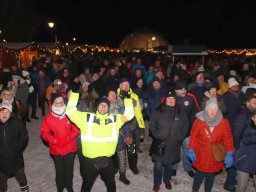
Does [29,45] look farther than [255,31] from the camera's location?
No

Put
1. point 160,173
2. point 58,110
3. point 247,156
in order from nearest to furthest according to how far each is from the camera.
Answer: point 247,156
point 58,110
point 160,173

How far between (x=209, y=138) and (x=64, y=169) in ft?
8.01

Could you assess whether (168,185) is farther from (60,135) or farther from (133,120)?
(60,135)

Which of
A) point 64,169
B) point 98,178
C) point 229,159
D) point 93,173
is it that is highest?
point 229,159

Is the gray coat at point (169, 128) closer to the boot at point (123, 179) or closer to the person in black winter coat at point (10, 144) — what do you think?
the boot at point (123, 179)

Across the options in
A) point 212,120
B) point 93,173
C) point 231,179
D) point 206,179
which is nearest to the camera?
point 93,173

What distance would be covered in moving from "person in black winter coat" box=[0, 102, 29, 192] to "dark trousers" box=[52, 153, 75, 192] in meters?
0.56

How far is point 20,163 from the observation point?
5.20 meters

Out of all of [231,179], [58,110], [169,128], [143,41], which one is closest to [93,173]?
[58,110]

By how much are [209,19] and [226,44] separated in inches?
380

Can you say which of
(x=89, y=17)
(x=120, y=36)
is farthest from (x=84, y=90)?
(x=89, y=17)

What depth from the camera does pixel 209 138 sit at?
16.5 feet

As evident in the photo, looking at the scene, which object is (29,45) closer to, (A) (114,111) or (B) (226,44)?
(A) (114,111)

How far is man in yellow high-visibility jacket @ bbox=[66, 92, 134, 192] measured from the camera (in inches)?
177
